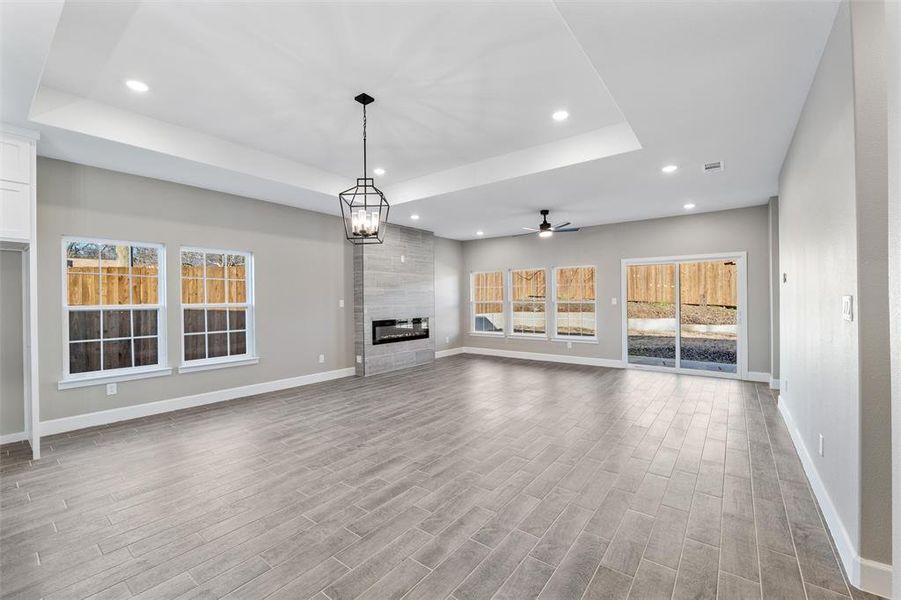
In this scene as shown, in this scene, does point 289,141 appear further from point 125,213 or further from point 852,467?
point 852,467

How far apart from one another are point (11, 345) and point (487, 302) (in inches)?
317

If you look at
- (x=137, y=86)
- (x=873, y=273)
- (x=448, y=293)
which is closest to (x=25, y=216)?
(x=137, y=86)

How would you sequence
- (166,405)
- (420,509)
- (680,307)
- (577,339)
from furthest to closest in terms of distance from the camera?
1. (577,339)
2. (680,307)
3. (166,405)
4. (420,509)

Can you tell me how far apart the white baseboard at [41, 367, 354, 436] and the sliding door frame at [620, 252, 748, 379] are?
230 inches

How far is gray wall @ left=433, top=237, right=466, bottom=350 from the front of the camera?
9291 millimetres

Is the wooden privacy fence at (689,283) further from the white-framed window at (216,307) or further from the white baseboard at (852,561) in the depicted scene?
the white-framed window at (216,307)

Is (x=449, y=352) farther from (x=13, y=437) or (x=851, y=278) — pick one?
(x=851, y=278)

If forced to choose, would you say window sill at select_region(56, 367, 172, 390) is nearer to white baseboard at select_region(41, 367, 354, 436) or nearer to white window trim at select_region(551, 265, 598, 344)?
white baseboard at select_region(41, 367, 354, 436)

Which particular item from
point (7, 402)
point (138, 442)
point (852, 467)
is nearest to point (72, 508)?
point (138, 442)

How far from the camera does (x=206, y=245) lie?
5.27 meters

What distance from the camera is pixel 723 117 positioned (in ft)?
10.8

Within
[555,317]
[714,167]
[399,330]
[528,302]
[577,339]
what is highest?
[714,167]

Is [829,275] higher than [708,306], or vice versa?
[829,275]

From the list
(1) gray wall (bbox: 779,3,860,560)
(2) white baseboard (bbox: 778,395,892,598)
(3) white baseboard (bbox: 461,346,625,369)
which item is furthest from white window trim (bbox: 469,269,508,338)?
(2) white baseboard (bbox: 778,395,892,598)
